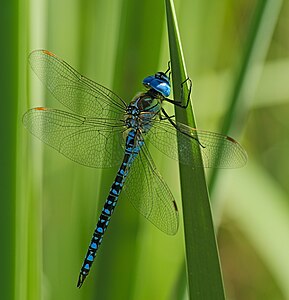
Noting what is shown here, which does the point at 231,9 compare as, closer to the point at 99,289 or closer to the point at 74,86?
the point at 74,86

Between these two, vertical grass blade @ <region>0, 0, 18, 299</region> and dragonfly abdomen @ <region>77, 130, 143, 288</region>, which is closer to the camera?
vertical grass blade @ <region>0, 0, 18, 299</region>

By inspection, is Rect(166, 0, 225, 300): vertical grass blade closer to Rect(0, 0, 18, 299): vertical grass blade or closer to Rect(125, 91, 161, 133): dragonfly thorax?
Rect(0, 0, 18, 299): vertical grass blade

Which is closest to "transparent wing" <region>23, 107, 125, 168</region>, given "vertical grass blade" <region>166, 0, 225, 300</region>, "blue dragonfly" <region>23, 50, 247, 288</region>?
"blue dragonfly" <region>23, 50, 247, 288</region>

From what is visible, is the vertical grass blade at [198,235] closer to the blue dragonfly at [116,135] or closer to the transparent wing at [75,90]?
the blue dragonfly at [116,135]

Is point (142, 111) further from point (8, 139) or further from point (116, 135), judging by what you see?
point (8, 139)

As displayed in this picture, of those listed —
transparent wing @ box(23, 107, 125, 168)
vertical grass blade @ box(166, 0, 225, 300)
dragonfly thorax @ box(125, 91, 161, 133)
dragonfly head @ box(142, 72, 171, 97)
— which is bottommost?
vertical grass blade @ box(166, 0, 225, 300)

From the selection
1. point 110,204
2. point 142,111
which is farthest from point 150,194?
point 142,111
